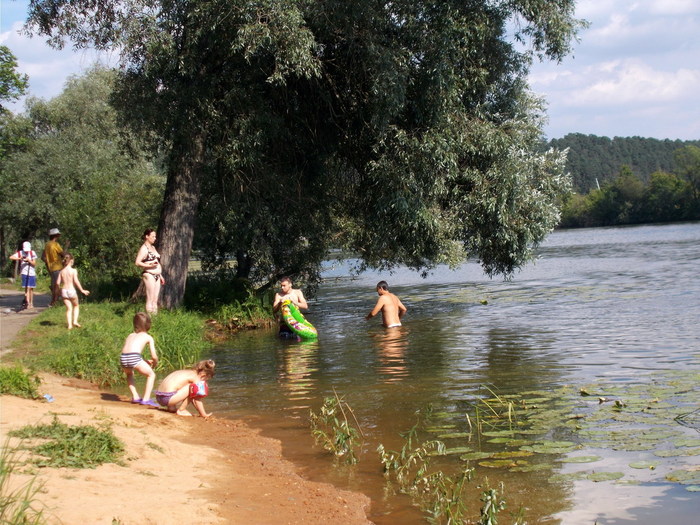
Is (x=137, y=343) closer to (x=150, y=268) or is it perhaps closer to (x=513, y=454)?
(x=513, y=454)

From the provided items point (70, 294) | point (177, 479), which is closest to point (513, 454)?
point (177, 479)

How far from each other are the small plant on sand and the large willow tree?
7899 millimetres

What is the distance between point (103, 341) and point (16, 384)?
4.15 m

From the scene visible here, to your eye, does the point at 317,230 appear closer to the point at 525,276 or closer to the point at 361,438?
the point at 361,438

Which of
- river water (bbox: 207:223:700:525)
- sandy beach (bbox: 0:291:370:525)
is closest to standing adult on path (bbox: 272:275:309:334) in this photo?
river water (bbox: 207:223:700:525)

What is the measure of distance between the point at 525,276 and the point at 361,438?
27941 millimetres

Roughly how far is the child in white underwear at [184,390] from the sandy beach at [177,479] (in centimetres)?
21

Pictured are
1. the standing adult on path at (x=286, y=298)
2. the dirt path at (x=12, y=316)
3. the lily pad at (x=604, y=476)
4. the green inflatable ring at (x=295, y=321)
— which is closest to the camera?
the lily pad at (x=604, y=476)

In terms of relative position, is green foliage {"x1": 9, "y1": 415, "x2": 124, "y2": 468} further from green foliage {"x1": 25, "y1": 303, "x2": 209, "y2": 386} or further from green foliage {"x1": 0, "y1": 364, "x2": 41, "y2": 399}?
green foliage {"x1": 25, "y1": 303, "x2": 209, "y2": 386}

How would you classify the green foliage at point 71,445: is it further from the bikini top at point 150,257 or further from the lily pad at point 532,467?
the bikini top at point 150,257

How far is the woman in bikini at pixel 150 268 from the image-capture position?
50.5 feet

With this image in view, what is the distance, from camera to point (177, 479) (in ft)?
22.1

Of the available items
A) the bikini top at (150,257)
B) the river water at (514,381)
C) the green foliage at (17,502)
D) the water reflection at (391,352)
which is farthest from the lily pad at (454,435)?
the bikini top at (150,257)

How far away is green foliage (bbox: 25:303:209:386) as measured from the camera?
39.9 ft
